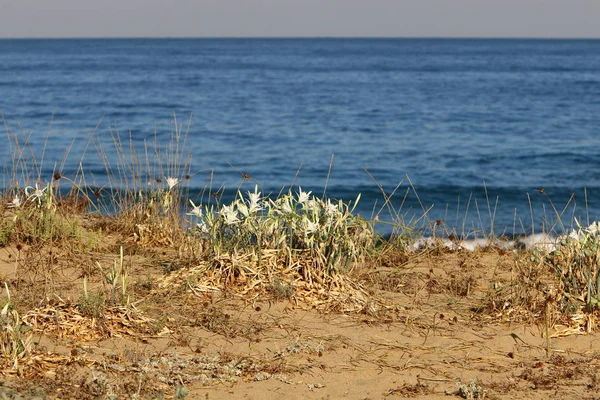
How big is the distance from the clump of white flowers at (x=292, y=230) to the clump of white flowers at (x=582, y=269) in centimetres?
143

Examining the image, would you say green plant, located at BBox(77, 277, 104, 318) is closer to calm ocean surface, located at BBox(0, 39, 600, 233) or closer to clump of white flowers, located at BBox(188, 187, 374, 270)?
clump of white flowers, located at BBox(188, 187, 374, 270)

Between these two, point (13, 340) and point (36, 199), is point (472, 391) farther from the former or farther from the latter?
point (36, 199)

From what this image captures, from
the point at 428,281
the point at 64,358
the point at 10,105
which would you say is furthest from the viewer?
the point at 10,105

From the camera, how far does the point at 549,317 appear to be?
488 centimetres

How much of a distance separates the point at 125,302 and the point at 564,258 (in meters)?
2.92

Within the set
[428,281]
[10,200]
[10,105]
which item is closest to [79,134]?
[10,105]

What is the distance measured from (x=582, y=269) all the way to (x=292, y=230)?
6.57 feet

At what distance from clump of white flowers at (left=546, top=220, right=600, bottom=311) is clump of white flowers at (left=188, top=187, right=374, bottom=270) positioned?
1.43m

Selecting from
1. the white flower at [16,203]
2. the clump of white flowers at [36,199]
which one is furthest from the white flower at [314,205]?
the white flower at [16,203]

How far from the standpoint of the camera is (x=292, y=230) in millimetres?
5484

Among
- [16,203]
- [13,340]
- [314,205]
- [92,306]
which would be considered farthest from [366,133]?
[13,340]

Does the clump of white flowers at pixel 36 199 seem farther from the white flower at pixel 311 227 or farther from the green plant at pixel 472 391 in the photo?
the green plant at pixel 472 391

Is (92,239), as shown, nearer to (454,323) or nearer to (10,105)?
(454,323)

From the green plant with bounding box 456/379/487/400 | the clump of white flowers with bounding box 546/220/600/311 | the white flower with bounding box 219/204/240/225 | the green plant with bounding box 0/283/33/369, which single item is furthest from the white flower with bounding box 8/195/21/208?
the clump of white flowers with bounding box 546/220/600/311
